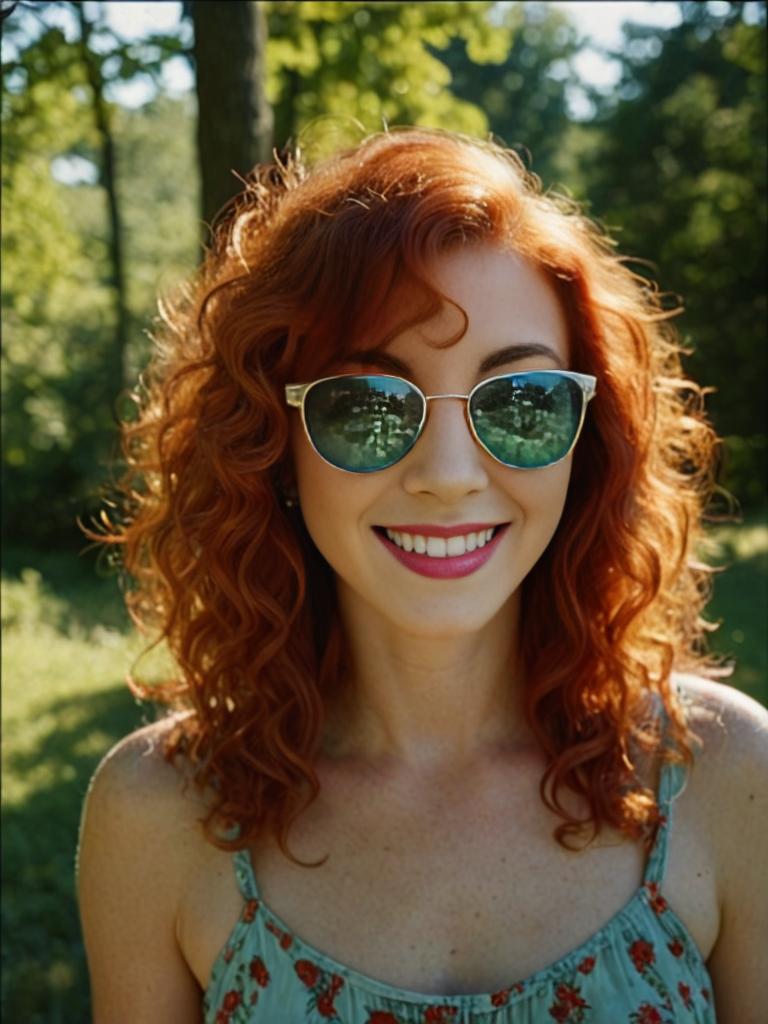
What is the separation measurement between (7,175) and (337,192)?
132 inches

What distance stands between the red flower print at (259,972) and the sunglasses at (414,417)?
88 cm

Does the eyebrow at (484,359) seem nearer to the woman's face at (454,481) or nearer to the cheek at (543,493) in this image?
the woman's face at (454,481)

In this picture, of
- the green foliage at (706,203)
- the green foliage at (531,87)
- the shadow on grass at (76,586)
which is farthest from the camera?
the green foliage at (531,87)

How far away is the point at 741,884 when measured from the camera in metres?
1.98

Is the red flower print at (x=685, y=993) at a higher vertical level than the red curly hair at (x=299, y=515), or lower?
lower

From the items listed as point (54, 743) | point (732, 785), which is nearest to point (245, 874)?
point (732, 785)

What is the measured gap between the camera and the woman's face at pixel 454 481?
6.13ft

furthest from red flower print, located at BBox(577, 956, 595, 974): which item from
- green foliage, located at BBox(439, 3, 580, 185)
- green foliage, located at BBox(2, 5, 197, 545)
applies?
green foliage, located at BBox(439, 3, 580, 185)

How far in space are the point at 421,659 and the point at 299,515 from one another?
14.5 inches

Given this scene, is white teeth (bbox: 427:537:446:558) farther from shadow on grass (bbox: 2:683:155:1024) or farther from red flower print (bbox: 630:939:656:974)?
shadow on grass (bbox: 2:683:155:1024)

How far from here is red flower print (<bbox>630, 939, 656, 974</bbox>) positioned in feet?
6.30

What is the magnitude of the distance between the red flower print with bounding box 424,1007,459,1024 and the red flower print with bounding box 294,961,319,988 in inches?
7.9

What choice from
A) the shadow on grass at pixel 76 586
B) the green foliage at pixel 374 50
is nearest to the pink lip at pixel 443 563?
the shadow on grass at pixel 76 586

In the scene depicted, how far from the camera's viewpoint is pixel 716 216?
19.5 meters
